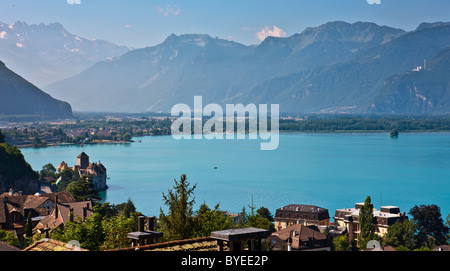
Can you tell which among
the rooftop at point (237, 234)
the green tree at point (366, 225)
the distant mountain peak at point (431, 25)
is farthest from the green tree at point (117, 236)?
the distant mountain peak at point (431, 25)

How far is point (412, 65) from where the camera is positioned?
17762cm

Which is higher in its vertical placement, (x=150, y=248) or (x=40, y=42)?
(x=40, y=42)

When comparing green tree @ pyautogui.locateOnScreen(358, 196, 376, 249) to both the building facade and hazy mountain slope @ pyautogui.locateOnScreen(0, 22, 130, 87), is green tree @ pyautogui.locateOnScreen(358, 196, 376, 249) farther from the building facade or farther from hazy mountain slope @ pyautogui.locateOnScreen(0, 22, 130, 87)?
hazy mountain slope @ pyautogui.locateOnScreen(0, 22, 130, 87)

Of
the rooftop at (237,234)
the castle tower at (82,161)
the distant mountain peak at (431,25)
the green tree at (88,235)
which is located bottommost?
the castle tower at (82,161)

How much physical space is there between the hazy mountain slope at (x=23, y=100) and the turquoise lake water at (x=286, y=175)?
1583 inches

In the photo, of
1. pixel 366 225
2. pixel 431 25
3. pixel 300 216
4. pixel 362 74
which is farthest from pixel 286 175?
pixel 431 25

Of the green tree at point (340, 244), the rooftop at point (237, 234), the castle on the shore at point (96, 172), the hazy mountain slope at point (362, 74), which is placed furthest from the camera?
the hazy mountain slope at point (362, 74)

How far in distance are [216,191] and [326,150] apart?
92.5 ft

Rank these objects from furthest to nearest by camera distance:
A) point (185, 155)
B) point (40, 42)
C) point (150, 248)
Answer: point (40, 42), point (185, 155), point (150, 248)

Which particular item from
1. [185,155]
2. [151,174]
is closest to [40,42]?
[185,155]

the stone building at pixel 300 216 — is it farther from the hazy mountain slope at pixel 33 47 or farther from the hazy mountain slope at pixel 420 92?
the hazy mountain slope at pixel 420 92

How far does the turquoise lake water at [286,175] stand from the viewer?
26.5 m
